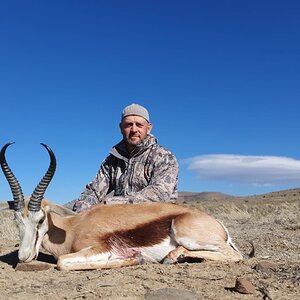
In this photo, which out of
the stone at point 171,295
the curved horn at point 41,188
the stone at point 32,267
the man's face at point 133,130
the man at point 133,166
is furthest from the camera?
the man's face at point 133,130

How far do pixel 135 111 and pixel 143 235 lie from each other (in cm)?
284

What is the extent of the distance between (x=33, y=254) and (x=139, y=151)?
281 cm

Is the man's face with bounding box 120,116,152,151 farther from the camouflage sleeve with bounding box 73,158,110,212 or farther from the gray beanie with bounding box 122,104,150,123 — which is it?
the camouflage sleeve with bounding box 73,158,110,212

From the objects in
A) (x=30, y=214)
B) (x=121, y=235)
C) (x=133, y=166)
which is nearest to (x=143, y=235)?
(x=121, y=235)

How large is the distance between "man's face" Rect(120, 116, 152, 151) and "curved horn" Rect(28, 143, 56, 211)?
7.14 ft

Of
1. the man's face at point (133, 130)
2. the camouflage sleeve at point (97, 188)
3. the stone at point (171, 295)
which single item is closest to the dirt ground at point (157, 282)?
the stone at point (171, 295)

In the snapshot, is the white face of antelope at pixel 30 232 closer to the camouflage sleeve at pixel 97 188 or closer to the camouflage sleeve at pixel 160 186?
the camouflage sleeve at pixel 160 186

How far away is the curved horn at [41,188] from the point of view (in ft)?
19.0

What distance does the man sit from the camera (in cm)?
750

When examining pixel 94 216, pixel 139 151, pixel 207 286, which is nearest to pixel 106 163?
pixel 139 151

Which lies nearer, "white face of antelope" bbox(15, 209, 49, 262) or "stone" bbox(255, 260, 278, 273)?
"stone" bbox(255, 260, 278, 273)

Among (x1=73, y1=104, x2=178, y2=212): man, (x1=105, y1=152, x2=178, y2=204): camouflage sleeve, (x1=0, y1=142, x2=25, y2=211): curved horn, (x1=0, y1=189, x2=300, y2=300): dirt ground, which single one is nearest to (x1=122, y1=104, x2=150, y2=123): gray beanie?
(x1=73, y1=104, x2=178, y2=212): man

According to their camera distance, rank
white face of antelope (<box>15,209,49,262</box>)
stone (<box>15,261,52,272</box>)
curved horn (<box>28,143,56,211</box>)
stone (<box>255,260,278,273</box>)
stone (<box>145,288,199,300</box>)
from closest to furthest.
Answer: stone (<box>145,288,199,300</box>) < stone (<box>255,260,278,273</box>) < stone (<box>15,261,52,272</box>) < white face of antelope (<box>15,209,49,262</box>) < curved horn (<box>28,143,56,211</box>)

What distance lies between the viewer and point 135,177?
7719 millimetres
